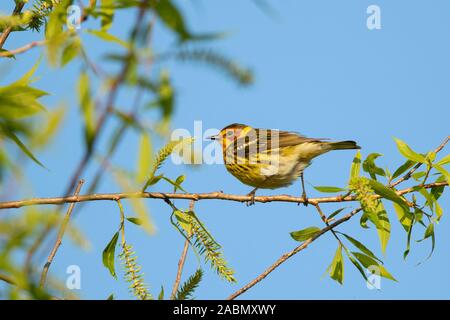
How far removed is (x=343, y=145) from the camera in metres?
5.62

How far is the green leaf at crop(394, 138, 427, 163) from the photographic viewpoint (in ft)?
9.10

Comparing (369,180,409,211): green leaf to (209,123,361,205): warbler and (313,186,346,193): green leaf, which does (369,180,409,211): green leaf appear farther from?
(209,123,361,205): warbler

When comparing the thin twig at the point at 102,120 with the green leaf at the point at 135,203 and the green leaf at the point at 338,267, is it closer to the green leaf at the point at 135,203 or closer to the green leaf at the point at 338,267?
the green leaf at the point at 135,203

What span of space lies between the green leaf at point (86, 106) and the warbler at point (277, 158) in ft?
15.1

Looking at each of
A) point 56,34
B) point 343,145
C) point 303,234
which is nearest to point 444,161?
point 303,234

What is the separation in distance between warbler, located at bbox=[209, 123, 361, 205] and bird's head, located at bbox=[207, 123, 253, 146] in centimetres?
78

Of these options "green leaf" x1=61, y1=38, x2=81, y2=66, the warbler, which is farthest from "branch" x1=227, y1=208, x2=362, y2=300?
the warbler

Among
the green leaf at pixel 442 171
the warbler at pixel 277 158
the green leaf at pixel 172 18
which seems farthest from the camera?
the warbler at pixel 277 158

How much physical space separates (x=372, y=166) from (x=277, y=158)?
290cm

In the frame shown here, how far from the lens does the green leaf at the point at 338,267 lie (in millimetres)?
2828

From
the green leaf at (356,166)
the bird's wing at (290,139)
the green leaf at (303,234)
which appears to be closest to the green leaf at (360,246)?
the green leaf at (303,234)

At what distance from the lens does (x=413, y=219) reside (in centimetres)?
279

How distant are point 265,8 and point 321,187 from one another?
2037mm
